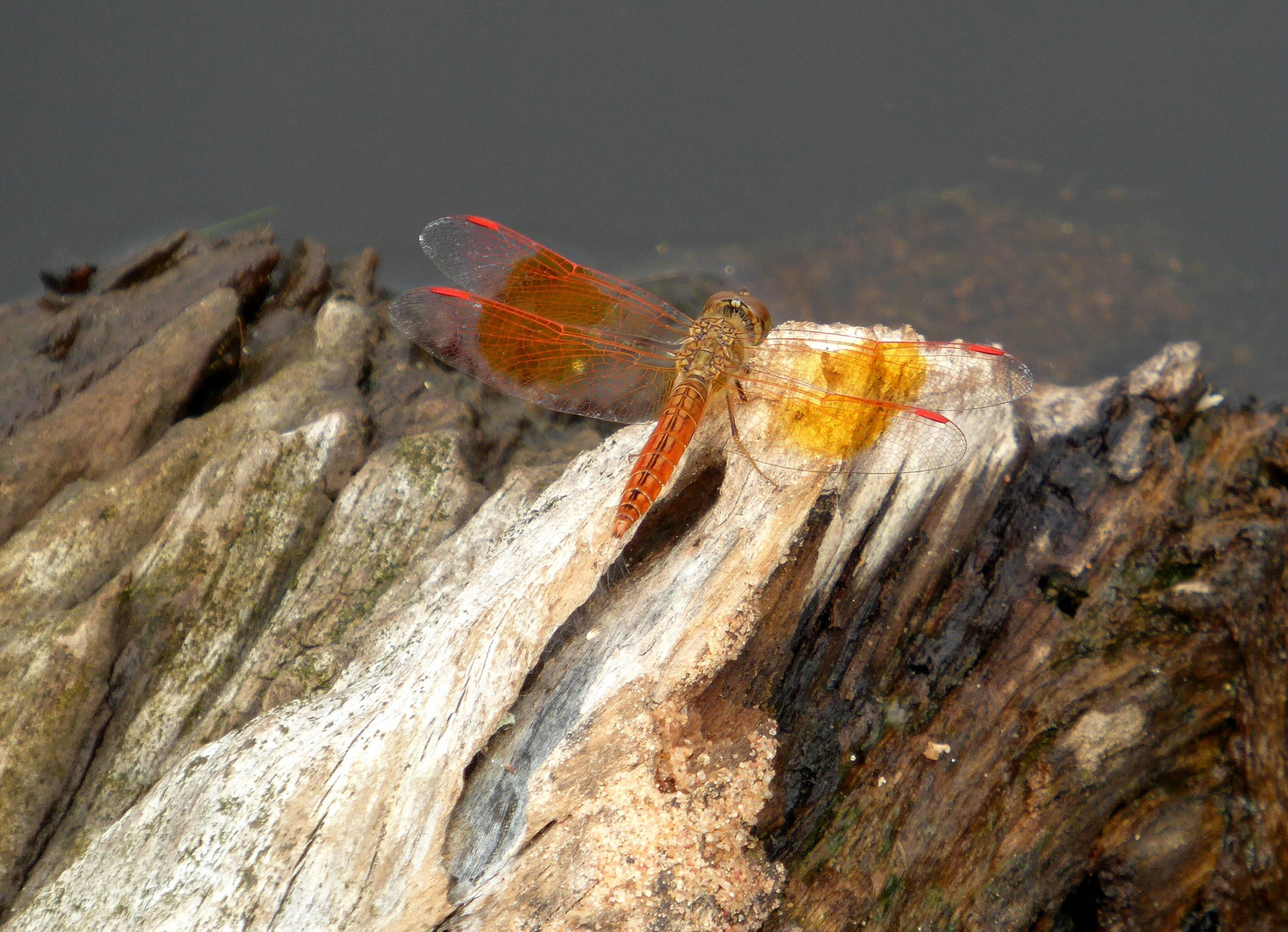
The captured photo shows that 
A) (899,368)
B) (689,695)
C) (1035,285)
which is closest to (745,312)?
(899,368)

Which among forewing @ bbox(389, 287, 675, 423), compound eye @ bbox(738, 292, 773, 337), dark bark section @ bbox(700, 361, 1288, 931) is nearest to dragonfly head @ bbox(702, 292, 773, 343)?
compound eye @ bbox(738, 292, 773, 337)

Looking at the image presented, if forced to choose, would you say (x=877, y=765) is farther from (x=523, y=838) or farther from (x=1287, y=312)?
(x=1287, y=312)

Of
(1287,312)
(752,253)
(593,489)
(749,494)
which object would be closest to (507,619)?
(593,489)

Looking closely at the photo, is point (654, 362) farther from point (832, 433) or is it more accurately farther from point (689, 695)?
point (689, 695)

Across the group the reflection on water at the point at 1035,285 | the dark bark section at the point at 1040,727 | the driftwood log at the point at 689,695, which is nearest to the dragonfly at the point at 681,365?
the driftwood log at the point at 689,695

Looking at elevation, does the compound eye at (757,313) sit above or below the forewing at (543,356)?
above

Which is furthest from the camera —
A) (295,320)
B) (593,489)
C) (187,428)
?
(295,320)

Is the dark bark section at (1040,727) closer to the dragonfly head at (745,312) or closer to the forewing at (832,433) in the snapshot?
the forewing at (832,433)
